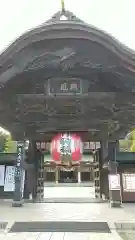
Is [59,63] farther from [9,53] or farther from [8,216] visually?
[8,216]

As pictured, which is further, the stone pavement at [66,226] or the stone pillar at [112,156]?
the stone pillar at [112,156]

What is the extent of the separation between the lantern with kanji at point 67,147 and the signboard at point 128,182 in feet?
12.6

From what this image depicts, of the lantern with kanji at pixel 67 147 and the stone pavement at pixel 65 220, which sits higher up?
the lantern with kanji at pixel 67 147

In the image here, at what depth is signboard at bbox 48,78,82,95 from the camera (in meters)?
7.77

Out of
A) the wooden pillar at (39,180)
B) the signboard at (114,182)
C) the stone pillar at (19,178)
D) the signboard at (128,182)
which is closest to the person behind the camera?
the signboard at (114,182)

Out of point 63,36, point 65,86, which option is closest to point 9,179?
point 65,86

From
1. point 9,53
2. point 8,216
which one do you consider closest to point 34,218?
point 8,216

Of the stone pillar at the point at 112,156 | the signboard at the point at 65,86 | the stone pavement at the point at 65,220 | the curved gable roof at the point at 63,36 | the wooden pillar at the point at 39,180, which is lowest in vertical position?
the stone pavement at the point at 65,220

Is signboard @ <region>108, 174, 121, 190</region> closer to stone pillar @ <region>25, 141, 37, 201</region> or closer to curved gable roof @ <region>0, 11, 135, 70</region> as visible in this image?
stone pillar @ <region>25, 141, 37, 201</region>

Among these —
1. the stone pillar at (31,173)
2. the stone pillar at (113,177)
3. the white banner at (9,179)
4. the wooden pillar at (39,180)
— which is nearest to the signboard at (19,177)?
the stone pillar at (31,173)

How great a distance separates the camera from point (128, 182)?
13.4 m

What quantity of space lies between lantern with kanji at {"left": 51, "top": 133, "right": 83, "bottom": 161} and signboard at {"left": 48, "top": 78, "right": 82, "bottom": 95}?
9.04 feet

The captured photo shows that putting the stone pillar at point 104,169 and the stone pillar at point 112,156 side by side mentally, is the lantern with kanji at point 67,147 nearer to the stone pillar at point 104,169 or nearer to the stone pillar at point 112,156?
the stone pillar at point 112,156

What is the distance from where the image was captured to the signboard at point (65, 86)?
306 inches
